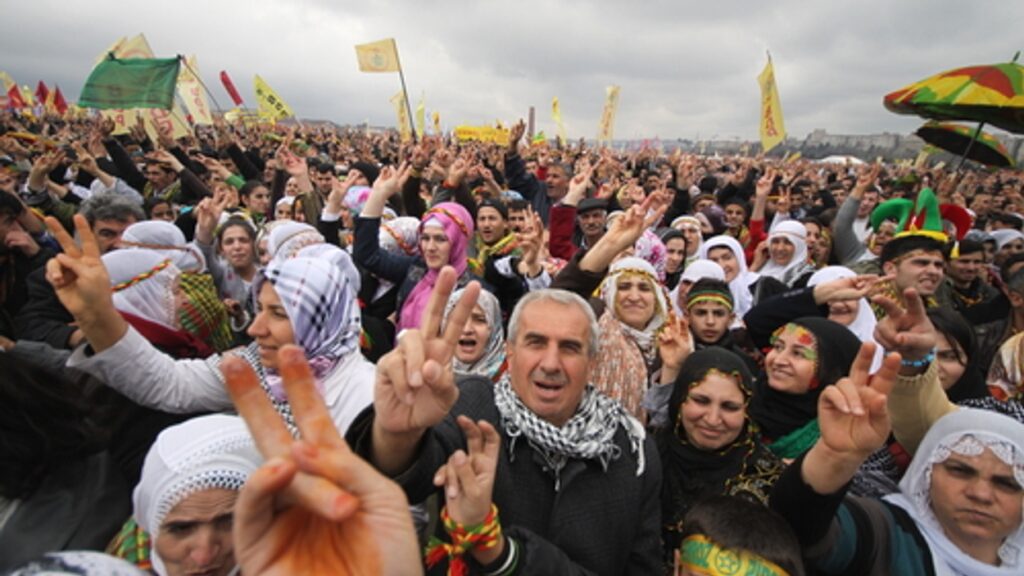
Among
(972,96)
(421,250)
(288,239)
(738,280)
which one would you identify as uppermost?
(972,96)

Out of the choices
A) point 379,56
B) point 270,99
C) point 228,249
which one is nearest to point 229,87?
point 270,99

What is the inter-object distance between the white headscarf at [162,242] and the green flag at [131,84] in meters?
6.07

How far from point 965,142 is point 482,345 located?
31.6ft

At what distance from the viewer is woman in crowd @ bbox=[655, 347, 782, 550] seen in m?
1.94

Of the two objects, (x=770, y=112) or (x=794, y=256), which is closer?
(x=794, y=256)

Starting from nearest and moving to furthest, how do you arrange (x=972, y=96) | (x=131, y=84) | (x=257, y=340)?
1. (x=257, y=340)
2. (x=972, y=96)
3. (x=131, y=84)

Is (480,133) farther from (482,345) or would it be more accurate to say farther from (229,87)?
(482,345)

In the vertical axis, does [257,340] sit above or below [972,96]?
below

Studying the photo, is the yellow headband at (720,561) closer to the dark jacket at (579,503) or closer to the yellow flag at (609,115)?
the dark jacket at (579,503)

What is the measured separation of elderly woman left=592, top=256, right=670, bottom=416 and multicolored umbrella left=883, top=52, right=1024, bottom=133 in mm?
4446

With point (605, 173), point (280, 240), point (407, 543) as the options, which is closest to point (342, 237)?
point (280, 240)

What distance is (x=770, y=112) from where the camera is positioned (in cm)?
916

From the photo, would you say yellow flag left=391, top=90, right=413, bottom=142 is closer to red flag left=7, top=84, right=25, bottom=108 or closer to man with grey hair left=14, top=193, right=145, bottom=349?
man with grey hair left=14, top=193, right=145, bottom=349

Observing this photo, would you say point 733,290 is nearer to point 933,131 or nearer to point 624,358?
point 624,358
